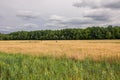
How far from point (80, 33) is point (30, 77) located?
10626 cm

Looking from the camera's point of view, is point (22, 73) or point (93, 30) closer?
point (22, 73)

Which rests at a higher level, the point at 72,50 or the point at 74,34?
the point at 72,50

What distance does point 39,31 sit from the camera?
132 metres

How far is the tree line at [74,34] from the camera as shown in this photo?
105 m

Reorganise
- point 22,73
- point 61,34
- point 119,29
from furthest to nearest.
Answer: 1. point 61,34
2. point 119,29
3. point 22,73

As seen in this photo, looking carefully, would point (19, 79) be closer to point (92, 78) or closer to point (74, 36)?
point (92, 78)

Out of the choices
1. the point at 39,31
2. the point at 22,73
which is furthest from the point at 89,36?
the point at 22,73

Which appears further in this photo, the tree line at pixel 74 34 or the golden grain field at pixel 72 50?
the tree line at pixel 74 34

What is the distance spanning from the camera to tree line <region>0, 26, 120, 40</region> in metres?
105

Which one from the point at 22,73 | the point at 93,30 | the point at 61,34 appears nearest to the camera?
the point at 22,73

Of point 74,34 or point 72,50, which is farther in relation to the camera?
point 74,34

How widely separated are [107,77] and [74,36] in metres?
109

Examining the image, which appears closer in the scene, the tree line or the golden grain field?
the golden grain field

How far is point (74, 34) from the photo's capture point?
383 ft
